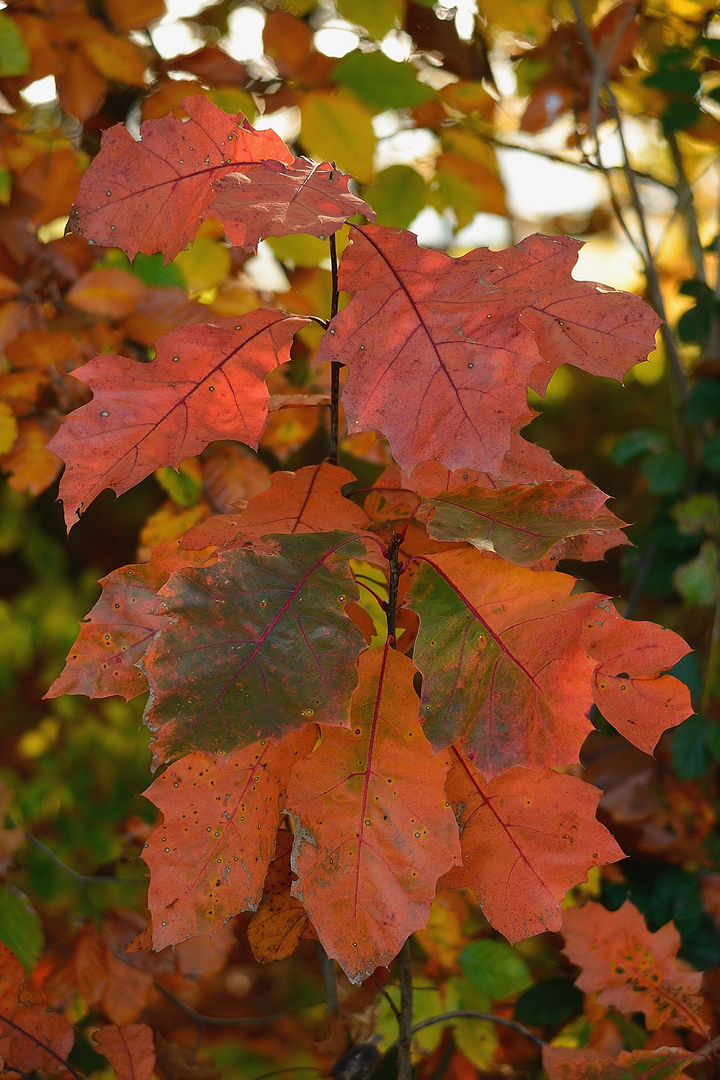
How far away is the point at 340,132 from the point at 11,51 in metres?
0.41

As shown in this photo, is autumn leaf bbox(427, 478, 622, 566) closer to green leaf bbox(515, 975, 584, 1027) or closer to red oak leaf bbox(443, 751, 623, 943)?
red oak leaf bbox(443, 751, 623, 943)

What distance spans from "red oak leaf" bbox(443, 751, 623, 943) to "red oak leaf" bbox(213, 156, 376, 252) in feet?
1.17

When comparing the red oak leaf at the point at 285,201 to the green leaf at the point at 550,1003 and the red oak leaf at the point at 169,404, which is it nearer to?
the red oak leaf at the point at 169,404

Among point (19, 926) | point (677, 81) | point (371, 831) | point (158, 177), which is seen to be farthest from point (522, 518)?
point (677, 81)

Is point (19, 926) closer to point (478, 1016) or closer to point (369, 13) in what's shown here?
point (478, 1016)

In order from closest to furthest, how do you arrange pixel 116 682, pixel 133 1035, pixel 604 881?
pixel 116 682, pixel 133 1035, pixel 604 881

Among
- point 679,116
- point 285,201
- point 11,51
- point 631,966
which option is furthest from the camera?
point 679,116

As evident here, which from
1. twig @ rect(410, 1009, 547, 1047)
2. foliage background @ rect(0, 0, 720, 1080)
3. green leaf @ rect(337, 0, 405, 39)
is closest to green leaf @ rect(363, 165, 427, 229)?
foliage background @ rect(0, 0, 720, 1080)

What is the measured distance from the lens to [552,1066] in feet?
2.27

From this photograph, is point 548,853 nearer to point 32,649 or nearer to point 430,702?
point 430,702

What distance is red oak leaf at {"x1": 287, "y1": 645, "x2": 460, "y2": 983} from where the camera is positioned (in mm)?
522

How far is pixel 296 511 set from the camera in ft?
2.04

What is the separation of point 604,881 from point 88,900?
706 millimetres

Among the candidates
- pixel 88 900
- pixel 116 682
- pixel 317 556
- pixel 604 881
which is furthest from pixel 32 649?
pixel 317 556
